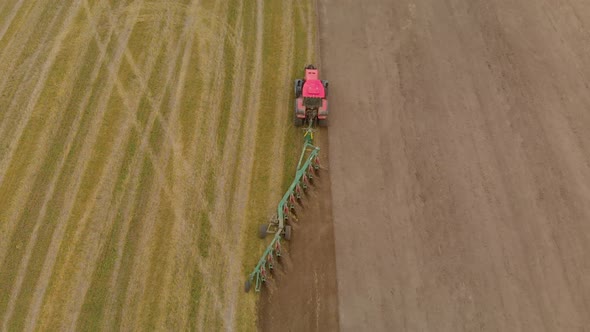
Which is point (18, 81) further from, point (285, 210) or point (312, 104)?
point (285, 210)

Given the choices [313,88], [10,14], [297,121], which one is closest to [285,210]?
[297,121]

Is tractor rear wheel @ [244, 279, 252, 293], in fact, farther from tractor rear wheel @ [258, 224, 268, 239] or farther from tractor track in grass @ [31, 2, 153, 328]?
tractor track in grass @ [31, 2, 153, 328]

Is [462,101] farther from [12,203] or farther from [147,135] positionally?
[12,203]

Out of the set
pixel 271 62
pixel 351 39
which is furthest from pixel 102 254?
pixel 351 39

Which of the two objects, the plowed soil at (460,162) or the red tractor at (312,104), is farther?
the red tractor at (312,104)

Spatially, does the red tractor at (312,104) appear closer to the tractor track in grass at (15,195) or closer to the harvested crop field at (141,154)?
the harvested crop field at (141,154)

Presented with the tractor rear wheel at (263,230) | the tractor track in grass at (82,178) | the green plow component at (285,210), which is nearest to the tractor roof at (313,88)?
the green plow component at (285,210)

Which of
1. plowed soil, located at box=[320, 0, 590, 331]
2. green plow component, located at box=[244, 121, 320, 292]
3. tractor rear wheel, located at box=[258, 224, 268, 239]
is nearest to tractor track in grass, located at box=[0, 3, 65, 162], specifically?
tractor rear wheel, located at box=[258, 224, 268, 239]
